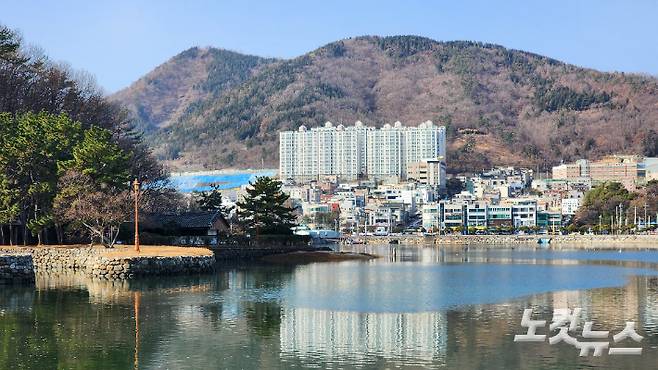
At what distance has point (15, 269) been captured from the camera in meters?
36.3

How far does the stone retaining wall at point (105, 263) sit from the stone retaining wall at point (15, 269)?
2.90 feet

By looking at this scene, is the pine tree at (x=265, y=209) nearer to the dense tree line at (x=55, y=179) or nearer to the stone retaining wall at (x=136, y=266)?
the dense tree line at (x=55, y=179)

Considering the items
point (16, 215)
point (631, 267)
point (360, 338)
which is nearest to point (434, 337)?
point (360, 338)

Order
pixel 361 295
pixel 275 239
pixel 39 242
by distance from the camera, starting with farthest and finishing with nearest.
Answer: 1. pixel 275 239
2. pixel 39 242
3. pixel 361 295

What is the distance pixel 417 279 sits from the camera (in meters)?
40.9

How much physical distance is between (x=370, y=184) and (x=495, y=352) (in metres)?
160

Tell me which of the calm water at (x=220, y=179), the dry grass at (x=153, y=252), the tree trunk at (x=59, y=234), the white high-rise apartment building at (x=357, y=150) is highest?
the white high-rise apartment building at (x=357, y=150)

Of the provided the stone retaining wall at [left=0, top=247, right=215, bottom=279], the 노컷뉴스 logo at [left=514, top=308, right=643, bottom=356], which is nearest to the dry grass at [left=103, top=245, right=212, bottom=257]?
the stone retaining wall at [left=0, top=247, right=215, bottom=279]

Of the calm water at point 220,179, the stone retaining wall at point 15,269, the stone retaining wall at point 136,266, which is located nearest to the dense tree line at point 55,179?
the stone retaining wall at point 136,266

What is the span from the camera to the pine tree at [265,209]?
2452 inches

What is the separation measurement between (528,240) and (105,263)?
80.4m

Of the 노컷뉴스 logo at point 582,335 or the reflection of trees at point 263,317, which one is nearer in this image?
the 노컷뉴스 logo at point 582,335

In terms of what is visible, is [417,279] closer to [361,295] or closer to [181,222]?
[361,295]

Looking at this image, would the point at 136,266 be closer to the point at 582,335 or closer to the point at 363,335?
the point at 363,335
